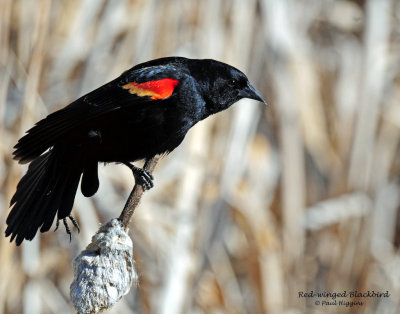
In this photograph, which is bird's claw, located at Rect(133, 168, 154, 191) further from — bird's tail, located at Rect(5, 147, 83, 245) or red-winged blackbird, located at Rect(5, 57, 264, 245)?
bird's tail, located at Rect(5, 147, 83, 245)

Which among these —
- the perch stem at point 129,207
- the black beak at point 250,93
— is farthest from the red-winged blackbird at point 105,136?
the perch stem at point 129,207

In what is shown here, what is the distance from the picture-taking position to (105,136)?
2.04 metres

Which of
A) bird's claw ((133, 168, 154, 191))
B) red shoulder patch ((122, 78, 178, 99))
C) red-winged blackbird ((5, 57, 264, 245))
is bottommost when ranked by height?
bird's claw ((133, 168, 154, 191))

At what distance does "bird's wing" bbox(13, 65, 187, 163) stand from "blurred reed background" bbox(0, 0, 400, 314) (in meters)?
0.57

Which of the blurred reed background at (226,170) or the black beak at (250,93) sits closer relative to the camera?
the black beak at (250,93)

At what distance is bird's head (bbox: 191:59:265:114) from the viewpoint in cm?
222

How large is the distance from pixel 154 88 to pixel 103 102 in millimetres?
172

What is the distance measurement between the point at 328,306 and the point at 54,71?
205cm

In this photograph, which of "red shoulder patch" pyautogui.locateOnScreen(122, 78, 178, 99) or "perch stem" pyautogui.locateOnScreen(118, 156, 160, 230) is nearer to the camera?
"perch stem" pyautogui.locateOnScreen(118, 156, 160, 230)

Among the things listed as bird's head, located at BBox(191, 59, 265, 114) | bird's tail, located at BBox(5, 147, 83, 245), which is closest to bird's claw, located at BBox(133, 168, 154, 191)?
bird's tail, located at BBox(5, 147, 83, 245)

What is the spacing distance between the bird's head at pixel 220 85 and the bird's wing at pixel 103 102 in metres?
0.09

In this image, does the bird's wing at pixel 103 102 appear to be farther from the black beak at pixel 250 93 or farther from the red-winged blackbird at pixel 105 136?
the black beak at pixel 250 93

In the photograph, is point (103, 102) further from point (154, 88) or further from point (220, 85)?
point (220, 85)

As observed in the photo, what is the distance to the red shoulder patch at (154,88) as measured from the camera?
206cm
